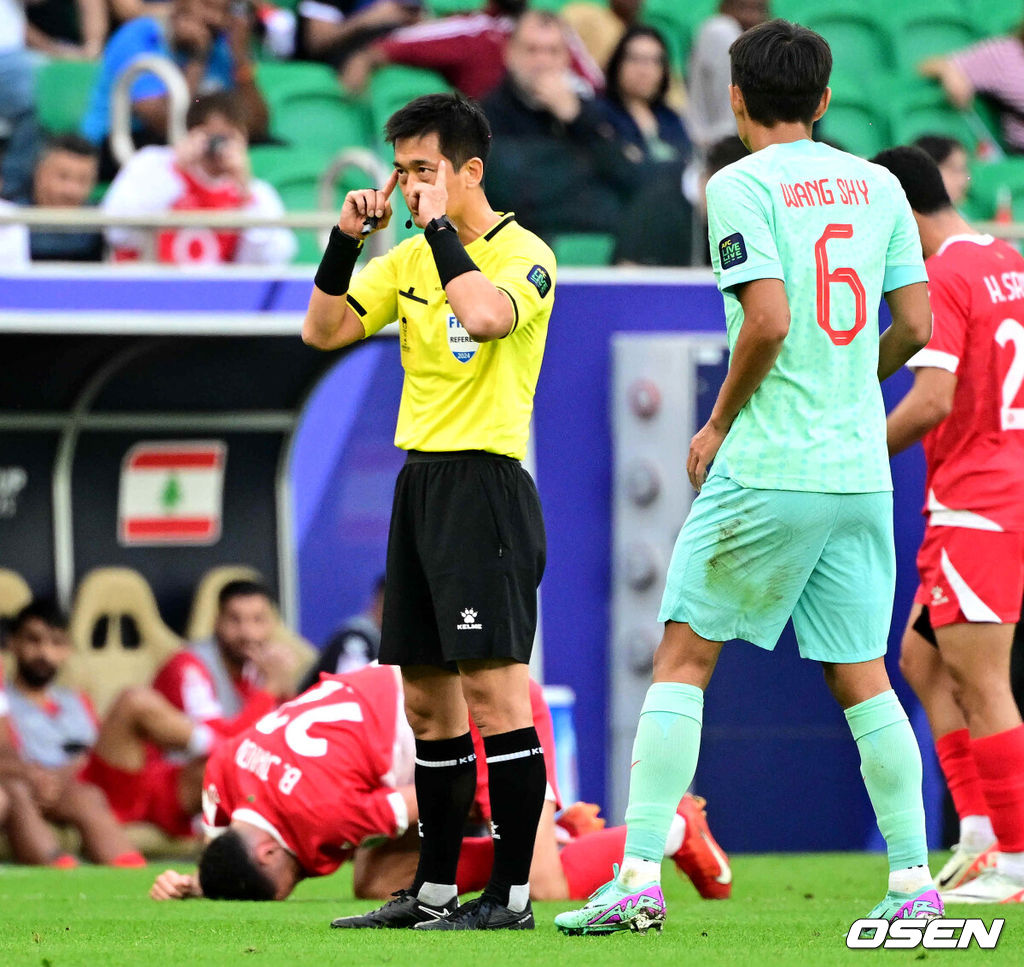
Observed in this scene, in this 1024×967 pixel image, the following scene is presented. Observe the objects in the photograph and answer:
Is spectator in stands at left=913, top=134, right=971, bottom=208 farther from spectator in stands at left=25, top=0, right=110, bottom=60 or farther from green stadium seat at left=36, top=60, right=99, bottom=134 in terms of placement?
spectator in stands at left=25, top=0, right=110, bottom=60

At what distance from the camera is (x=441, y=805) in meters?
4.68

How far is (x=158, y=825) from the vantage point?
851cm

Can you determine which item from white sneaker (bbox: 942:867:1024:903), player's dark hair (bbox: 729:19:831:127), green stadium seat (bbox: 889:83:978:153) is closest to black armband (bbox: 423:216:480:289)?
player's dark hair (bbox: 729:19:831:127)

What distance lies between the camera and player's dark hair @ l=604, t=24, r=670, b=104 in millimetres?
10328

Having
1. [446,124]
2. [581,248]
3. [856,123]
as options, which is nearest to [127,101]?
[581,248]

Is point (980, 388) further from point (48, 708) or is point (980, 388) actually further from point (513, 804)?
point (48, 708)

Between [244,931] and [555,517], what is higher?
[555,517]

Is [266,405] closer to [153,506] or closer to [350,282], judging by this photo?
[153,506]

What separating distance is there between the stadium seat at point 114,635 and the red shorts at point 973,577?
14.6 feet

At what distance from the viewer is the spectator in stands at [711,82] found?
35.5ft

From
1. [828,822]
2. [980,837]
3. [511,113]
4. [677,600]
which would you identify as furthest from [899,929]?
[511,113]

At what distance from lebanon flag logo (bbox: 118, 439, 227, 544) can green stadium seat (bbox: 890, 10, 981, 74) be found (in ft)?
22.3

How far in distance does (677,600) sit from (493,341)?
769 millimetres

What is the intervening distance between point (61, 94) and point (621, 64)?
119 inches
